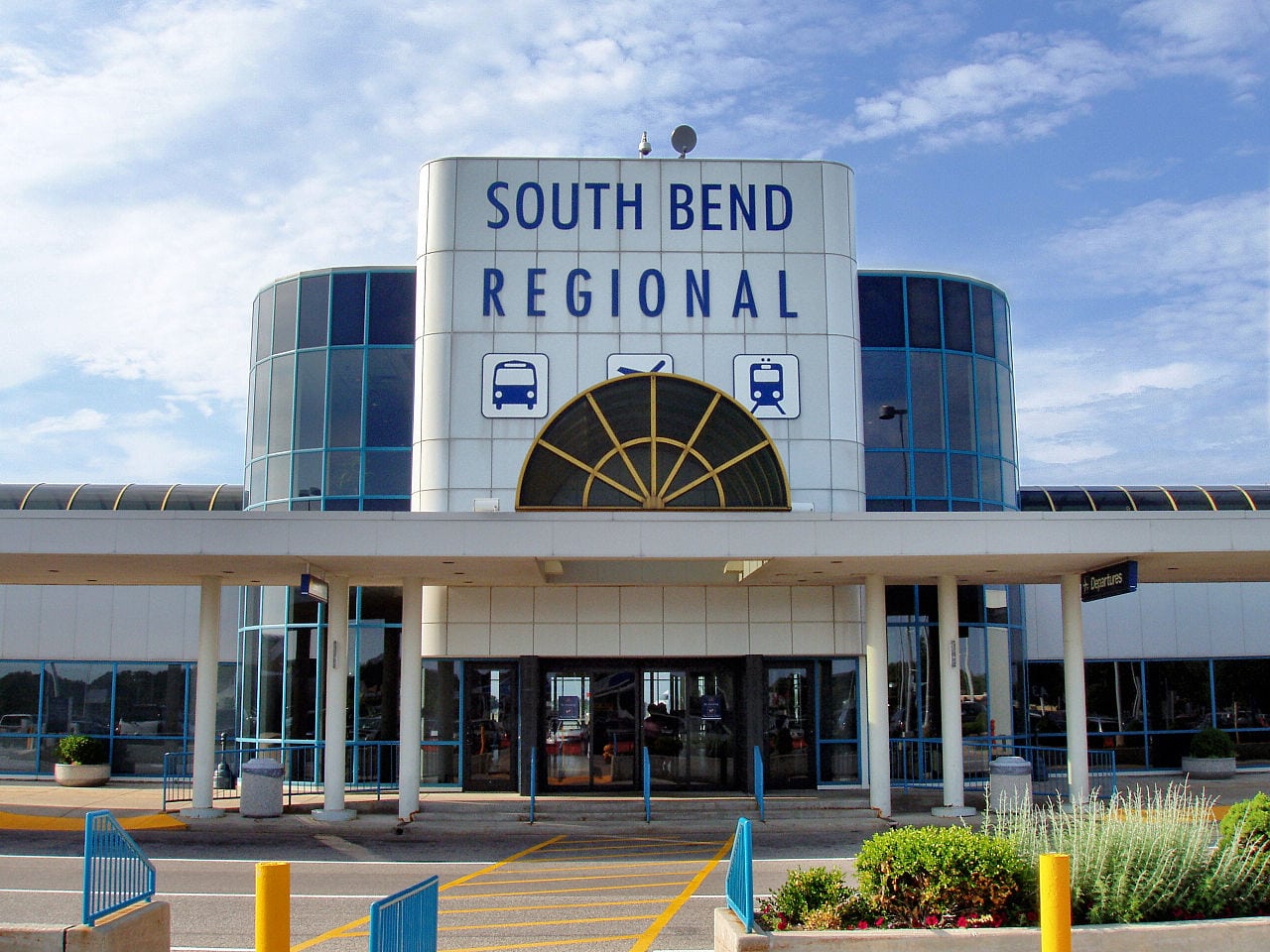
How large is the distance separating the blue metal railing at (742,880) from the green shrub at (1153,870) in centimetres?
250

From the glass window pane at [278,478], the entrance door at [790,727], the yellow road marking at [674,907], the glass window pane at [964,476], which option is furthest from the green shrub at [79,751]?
the glass window pane at [964,476]

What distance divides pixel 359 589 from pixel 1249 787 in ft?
60.1

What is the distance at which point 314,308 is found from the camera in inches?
1035

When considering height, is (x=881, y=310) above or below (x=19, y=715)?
above

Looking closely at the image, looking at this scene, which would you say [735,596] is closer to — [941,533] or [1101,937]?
[941,533]

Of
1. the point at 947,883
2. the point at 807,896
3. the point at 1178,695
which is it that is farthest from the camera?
the point at 1178,695

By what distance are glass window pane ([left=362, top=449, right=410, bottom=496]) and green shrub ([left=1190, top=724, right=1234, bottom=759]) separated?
18.2m

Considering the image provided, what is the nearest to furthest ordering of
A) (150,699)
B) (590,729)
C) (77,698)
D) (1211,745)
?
(590,729)
(1211,745)
(150,699)
(77,698)

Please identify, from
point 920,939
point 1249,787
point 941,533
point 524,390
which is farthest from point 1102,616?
point 920,939

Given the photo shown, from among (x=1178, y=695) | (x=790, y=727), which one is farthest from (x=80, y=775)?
(x=1178, y=695)

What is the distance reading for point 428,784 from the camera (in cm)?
2348

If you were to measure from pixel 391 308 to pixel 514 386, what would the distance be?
4588 millimetres

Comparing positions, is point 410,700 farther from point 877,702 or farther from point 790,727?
point 877,702

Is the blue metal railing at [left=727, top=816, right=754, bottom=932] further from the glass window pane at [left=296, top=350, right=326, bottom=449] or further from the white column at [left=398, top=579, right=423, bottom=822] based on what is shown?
the glass window pane at [left=296, top=350, right=326, bottom=449]
